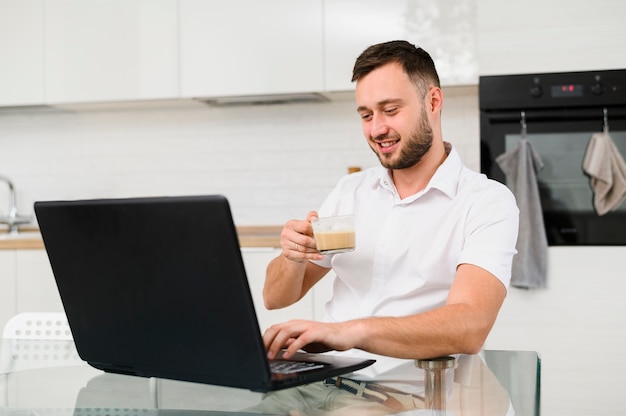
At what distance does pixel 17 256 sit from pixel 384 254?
2358mm

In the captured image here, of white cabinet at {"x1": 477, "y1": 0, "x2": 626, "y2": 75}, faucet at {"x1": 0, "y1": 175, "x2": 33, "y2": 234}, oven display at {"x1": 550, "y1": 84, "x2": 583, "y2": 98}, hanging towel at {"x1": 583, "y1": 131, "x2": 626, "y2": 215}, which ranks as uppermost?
white cabinet at {"x1": 477, "y1": 0, "x2": 626, "y2": 75}

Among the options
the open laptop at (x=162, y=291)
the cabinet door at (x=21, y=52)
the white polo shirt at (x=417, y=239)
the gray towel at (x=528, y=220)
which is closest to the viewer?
the open laptop at (x=162, y=291)

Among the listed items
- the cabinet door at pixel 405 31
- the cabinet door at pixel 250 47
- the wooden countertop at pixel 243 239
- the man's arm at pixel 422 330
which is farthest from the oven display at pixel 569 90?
the man's arm at pixel 422 330

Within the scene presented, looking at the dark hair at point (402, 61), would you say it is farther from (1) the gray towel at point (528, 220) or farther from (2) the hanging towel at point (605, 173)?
(2) the hanging towel at point (605, 173)

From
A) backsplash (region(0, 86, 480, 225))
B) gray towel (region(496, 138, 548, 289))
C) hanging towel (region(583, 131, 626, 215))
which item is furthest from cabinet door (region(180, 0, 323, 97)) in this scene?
hanging towel (region(583, 131, 626, 215))

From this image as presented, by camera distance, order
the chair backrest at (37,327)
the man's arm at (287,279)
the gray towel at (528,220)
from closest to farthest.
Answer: the man's arm at (287,279) < the chair backrest at (37,327) < the gray towel at (528,220)

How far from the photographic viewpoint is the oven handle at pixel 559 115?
3.34 m

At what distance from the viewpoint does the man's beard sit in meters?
1.95

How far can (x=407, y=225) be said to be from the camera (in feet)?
6.55

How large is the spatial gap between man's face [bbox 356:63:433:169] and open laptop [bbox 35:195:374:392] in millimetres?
722

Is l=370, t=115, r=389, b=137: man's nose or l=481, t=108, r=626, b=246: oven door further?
l=481, t=108, r=626, b=246: oven door

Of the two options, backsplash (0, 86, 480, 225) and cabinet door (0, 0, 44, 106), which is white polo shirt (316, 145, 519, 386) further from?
cabinet door (0, 0, 44, 106)

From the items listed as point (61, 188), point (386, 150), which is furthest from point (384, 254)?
point (61, 188)

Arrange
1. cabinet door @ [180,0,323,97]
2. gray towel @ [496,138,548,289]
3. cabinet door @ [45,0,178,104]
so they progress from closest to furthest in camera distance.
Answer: gray towel @ [496,138,548,289]
cabinet door @ [180,0,323,97]
cabinet door @ [45,0,178,104]
